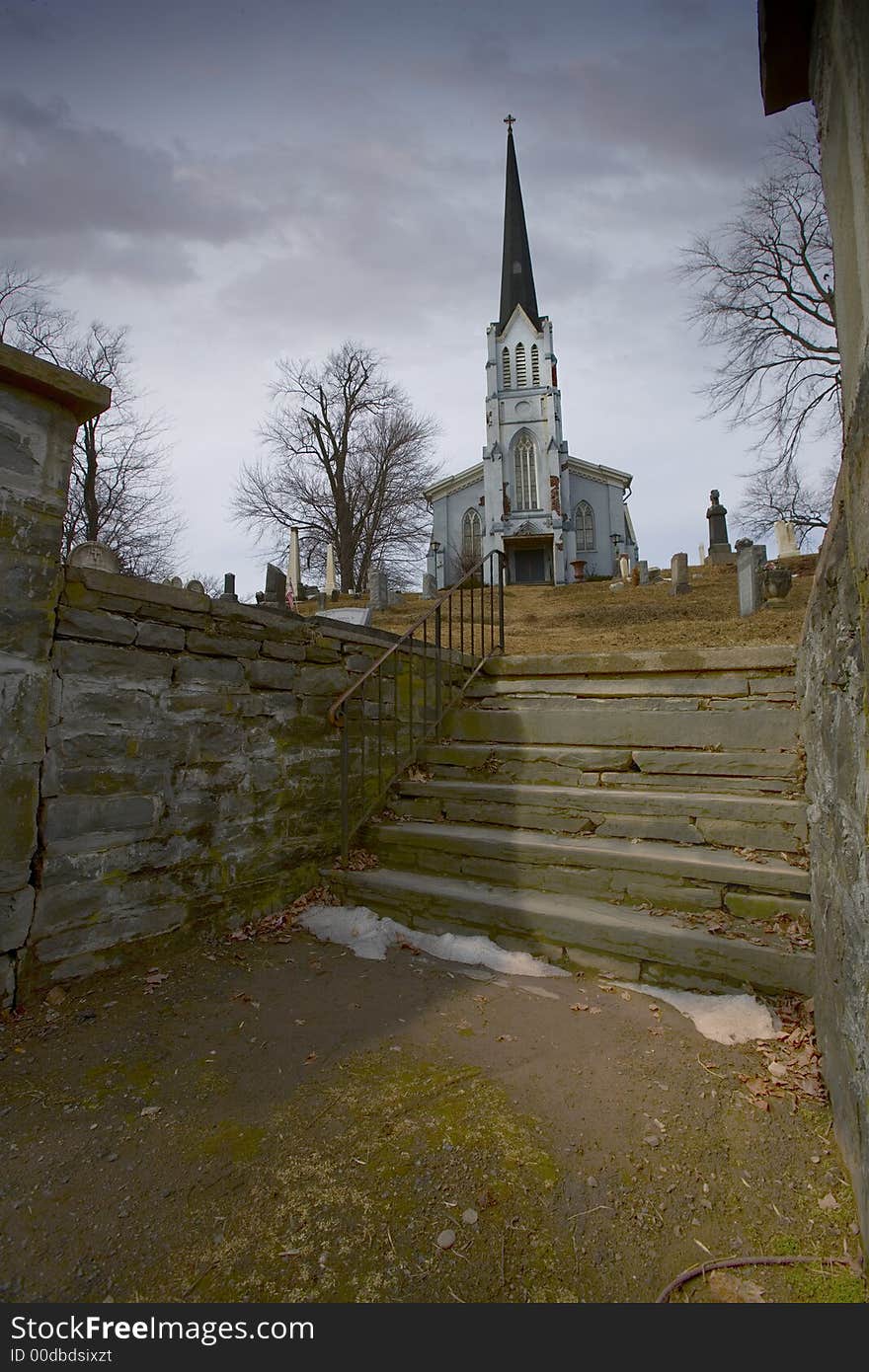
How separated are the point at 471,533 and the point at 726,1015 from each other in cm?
2841

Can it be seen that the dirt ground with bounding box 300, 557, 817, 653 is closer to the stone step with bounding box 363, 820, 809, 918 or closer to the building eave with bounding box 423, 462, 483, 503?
the stone step with bounding box 363, 820, 809, 918

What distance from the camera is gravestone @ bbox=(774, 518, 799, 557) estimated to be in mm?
16141

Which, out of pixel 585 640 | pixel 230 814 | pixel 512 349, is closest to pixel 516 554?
pixel 512 349

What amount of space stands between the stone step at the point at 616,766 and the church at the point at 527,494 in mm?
22455

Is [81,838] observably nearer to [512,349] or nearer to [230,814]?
[230,814]

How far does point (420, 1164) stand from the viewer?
68.4 inches

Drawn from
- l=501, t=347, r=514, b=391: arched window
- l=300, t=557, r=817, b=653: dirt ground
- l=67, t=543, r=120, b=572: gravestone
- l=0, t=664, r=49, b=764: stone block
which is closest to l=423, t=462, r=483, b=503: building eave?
l=501, t=347, r=514, b=391: arched window

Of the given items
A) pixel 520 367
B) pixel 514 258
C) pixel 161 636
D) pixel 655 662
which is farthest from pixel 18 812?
pixel 514 258

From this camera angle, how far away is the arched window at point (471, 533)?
29031mm

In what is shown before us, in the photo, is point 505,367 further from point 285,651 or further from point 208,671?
point 208,671

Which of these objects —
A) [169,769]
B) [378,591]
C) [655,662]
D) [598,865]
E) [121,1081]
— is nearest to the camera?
[121,1081]

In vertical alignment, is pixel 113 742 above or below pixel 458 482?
below

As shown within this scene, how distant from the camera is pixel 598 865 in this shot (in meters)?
3.31

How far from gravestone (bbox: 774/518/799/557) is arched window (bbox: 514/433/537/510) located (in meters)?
12.9
